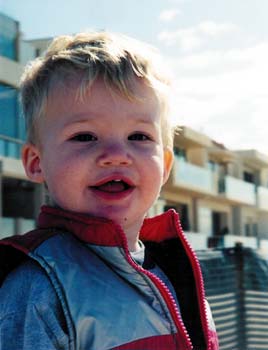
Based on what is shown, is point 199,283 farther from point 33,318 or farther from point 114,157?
point 33,318

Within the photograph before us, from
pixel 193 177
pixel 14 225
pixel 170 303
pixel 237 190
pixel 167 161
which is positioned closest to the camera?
pixel 170 303

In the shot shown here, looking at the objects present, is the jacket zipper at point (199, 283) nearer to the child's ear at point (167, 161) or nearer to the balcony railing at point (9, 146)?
the child's ear at point (167, 161)

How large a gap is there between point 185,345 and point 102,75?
0.54 meters

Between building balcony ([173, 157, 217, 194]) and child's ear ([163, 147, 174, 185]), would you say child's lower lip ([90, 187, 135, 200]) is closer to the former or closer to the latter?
child's ear ([163, 147, 174, 185])

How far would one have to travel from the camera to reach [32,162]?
61.7 inches

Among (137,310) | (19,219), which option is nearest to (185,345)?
(137,310)

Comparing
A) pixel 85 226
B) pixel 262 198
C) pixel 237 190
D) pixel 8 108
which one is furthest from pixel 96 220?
pixel 262 198

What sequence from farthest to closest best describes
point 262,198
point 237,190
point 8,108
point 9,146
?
point 262,198 → point 237,190 → point 9,146 → point 8,108

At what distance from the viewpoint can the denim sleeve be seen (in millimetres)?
1222

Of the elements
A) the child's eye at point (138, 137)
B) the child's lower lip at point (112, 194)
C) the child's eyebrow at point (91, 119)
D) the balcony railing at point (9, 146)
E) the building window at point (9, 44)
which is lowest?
the child's lower lip at point (112, 194)

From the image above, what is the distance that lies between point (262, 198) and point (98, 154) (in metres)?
43.4

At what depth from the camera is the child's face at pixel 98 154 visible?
4.65 ft

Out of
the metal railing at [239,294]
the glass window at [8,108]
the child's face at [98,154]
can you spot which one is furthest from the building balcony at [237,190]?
the child's face at [98,154]

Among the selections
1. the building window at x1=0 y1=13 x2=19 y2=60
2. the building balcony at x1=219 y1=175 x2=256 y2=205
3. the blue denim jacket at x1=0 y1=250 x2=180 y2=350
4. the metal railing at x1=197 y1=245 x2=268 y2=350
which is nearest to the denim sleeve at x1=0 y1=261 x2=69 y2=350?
the blue denim jacket at x1=0 y1=250 x2=180 y2=350
